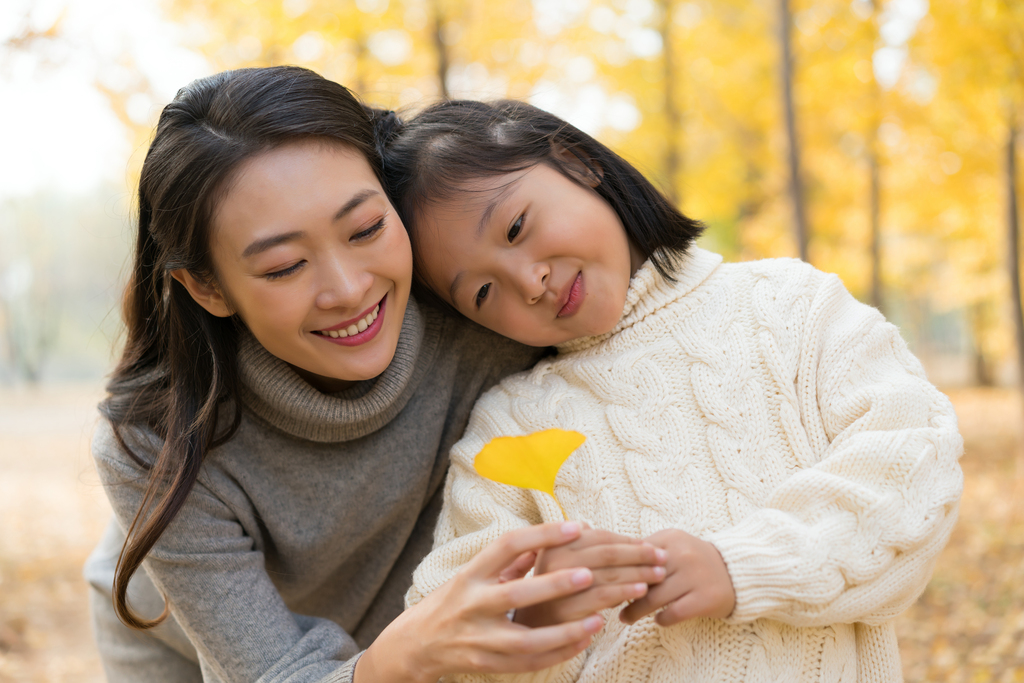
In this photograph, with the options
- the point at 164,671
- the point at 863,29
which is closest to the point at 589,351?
the point at 164,671

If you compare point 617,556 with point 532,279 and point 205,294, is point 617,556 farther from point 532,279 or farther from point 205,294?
point 205,294

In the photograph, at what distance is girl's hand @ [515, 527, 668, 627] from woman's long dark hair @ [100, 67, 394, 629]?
866 millimetres

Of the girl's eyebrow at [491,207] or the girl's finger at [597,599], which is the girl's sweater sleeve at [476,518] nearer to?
the girl's finger at [597,599]

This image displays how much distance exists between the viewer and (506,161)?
1.60 m

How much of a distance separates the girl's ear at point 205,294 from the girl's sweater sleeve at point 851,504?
3.63ft

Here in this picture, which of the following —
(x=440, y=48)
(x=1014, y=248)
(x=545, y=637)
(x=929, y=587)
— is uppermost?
(x=440, y=48)

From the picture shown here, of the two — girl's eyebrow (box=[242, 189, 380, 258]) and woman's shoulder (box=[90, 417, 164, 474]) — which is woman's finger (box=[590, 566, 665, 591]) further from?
woman's shoulder (box=[90, 417, 164, 474])

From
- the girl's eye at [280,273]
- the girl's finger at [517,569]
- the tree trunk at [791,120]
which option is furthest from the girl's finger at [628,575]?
the tree trunk at [791,120]

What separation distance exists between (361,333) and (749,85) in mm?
6938

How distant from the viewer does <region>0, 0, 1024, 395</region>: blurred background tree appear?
4.20m

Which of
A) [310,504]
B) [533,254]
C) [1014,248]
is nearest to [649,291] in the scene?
[533,254]

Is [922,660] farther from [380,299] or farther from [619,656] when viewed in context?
[380,299]

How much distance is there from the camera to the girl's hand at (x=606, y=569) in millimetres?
1152

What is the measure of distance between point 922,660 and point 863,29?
4.11m
